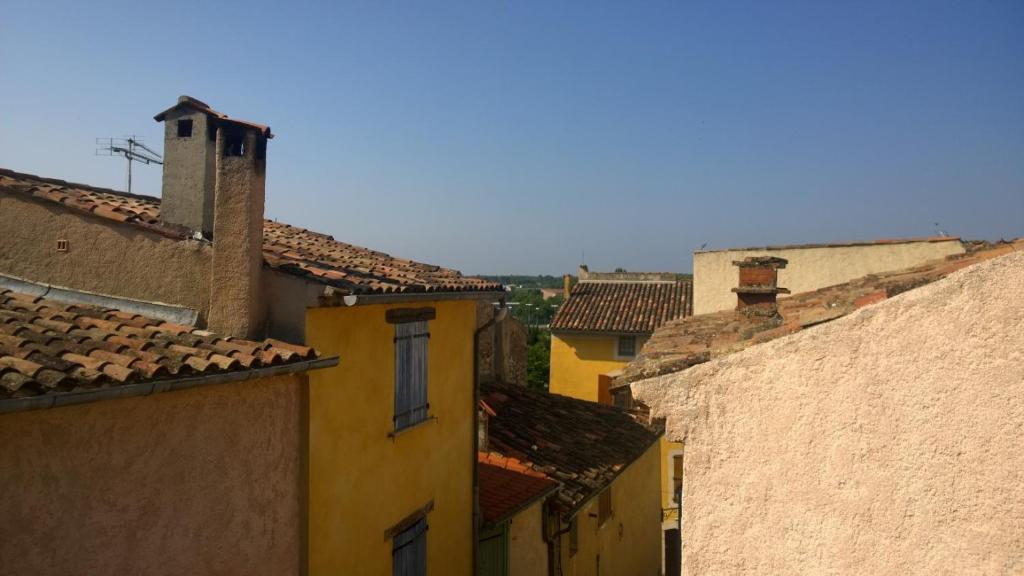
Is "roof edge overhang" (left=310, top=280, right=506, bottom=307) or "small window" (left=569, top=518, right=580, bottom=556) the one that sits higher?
"roof edge overhang" (left=310, top=280, right=506, bottom=307)

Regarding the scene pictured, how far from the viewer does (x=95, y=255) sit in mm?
5961

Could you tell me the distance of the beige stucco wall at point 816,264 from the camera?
41.9 feet

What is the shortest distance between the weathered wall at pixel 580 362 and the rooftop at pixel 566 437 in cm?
749

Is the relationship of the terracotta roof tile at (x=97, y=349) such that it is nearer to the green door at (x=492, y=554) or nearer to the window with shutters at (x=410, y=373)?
the window with shutters at (x=410, y=373)

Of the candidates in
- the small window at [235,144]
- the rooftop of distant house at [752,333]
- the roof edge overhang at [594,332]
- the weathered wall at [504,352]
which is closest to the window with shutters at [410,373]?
the small window at [235,144]

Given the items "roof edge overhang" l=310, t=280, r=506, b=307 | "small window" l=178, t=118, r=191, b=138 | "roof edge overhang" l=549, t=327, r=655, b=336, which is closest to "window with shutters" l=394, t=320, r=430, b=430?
"roof edge overhang" l=310, t=280, r=506, b=307

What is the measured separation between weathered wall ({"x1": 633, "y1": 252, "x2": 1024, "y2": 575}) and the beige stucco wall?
998cm

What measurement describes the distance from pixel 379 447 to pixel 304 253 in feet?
7.96

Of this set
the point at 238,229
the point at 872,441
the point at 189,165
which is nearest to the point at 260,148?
the point at 238,229

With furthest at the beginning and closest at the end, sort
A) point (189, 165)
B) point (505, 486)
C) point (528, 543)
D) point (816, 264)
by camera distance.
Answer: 1. point (816, 264)
2. point (505, 486)
3. point (528, 543)
4. point (189, 165)

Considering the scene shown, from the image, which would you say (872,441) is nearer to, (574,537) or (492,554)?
(492,554)

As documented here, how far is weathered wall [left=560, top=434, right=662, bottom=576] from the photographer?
11828 mm

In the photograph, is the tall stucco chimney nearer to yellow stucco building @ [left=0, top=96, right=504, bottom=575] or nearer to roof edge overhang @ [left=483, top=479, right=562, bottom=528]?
yellow stucco building @ [left=0, top=96, right=504, bottom=575]

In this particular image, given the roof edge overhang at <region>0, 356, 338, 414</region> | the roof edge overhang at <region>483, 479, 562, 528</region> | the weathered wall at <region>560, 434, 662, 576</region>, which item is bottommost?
the weathered wall at <region>560, 434, 662, 576</region>
